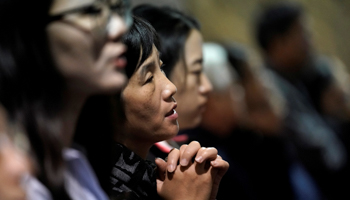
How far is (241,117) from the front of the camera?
265 cm

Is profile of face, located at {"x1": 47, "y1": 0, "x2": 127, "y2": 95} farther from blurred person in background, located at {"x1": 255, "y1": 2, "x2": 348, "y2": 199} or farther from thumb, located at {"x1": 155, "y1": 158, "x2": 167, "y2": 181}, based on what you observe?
blurred person in background, located at {"x1": 255, "y1": 2, "x2": 348, "y2": 199}

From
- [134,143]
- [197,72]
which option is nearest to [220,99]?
[197,72]

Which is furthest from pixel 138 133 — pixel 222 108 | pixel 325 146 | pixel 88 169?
pixel 325 146

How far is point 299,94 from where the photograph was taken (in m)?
3.14

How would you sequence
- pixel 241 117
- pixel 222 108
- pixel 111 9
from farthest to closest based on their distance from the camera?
pixel 241 117 → pixel 222 108 → pixel 111 9

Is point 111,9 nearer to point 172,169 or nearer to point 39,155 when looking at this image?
point 39,155

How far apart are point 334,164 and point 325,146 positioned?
0.12 m

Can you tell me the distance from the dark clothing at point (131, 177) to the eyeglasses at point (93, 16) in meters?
0.38

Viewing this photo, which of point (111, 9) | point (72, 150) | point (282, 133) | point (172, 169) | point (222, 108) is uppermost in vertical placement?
point (111, 9)

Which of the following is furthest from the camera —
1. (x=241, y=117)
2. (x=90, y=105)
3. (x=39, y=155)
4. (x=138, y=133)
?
(x=241, y=117)

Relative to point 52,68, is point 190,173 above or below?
below

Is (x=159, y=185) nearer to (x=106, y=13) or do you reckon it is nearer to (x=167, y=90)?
(x=167, y=90)

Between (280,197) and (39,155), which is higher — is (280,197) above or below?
below

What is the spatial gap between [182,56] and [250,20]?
3.12m
